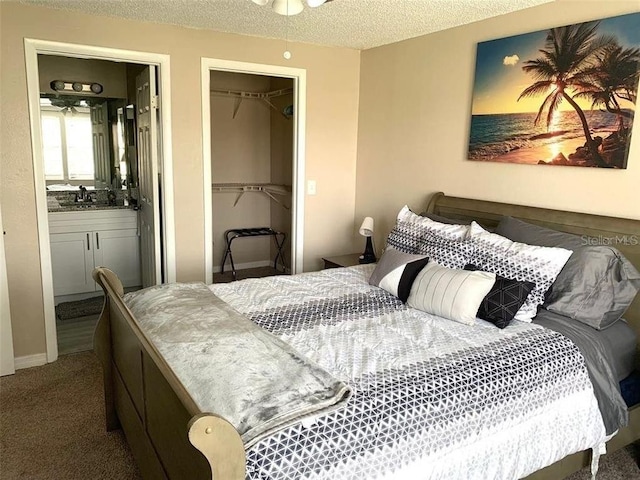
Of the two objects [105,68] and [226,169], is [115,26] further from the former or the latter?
[226,169]

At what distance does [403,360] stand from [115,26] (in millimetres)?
2864

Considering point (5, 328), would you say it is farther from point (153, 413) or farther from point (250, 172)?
point (250, 172)

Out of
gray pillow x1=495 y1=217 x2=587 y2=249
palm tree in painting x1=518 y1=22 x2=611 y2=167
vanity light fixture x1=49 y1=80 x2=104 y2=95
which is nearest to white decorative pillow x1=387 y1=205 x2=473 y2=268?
gray pillow x1=495 y1=217 x2=587 y2=249

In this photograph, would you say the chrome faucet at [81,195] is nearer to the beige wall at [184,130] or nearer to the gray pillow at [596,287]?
the beige wall at [184,130]

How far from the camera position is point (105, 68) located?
464 cm

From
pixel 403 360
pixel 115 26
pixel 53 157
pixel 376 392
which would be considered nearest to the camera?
pixel 376 392

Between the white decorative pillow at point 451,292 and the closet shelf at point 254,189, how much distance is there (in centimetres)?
309

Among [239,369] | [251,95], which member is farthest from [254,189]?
[239,369]

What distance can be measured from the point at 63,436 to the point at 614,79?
3.39 m

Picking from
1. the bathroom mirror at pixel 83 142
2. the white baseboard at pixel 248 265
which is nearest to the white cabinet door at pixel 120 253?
the bathroom mirror at pixel 83 142

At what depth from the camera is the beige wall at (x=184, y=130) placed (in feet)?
9.68

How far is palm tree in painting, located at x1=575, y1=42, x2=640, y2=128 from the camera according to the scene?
233cm

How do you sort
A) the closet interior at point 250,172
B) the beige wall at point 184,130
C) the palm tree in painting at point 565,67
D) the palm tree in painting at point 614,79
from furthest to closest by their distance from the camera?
the closet interior at point 250,172 < the beige wall at point 184,130 < the palm tree in painting at point 565,67 < the palm tree in painting at point 614,79

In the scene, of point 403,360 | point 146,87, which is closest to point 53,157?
point 146,87
